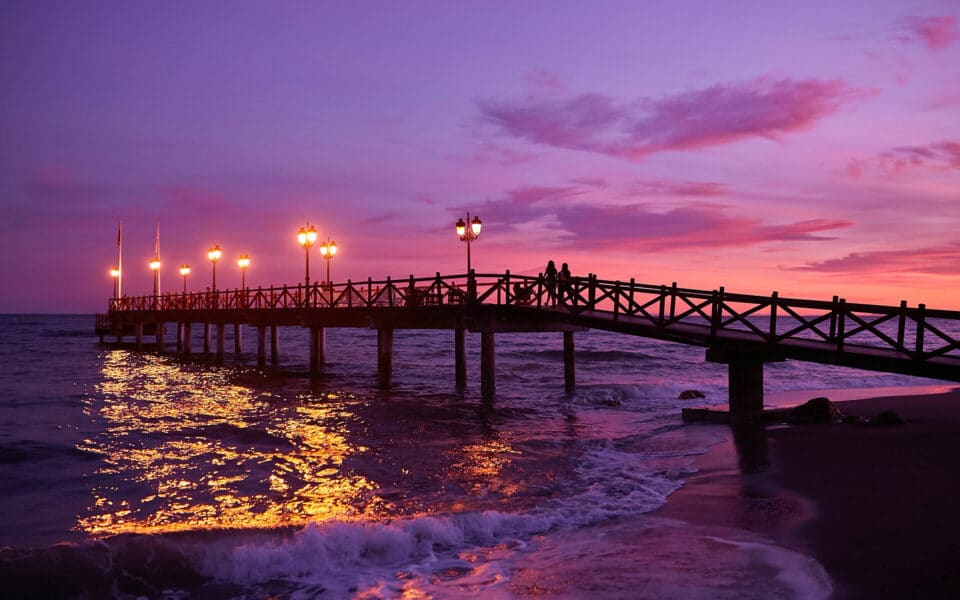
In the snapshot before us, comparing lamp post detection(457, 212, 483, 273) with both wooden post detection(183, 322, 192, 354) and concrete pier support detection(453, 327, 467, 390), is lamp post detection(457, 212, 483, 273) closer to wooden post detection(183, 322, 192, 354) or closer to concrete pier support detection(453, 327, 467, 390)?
concrete pier support detection(453, 327, 467, 390)

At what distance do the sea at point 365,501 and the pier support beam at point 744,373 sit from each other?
4.94ft

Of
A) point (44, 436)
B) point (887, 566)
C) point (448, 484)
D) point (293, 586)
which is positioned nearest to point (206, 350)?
point (44, 436)

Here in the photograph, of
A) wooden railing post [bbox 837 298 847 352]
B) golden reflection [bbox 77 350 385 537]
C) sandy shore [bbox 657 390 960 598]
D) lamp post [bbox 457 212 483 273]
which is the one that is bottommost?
golden reflection [bbox 77 350 385 537]

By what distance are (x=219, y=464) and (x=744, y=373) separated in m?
12.8

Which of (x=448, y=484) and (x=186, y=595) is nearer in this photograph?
(x=186, y=595)

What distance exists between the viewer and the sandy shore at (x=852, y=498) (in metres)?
7.56

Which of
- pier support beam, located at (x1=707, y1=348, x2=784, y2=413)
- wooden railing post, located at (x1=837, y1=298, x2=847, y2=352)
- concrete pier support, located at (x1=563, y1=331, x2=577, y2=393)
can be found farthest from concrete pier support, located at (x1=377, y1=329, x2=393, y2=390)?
wooden railing post, located at (x1=837, y1=298, x2=847, y2=352)

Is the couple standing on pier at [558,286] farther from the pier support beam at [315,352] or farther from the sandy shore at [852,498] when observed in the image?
the pier support beam at [315,352]

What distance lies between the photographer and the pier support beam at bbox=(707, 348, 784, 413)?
16500mm

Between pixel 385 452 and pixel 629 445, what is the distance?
20.2 ft

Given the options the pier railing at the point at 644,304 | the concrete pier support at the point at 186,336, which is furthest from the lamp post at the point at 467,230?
the concrete pier support at the point at 186,336

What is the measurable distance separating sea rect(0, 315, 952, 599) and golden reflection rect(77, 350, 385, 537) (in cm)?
7

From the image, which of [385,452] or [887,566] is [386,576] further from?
[385,452]

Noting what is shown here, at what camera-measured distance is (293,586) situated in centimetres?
852
